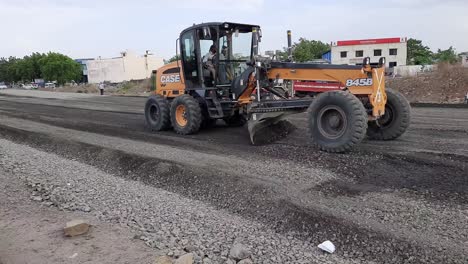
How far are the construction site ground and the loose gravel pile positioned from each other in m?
0.02

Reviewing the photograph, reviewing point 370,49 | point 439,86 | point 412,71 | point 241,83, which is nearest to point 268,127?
point 241,83

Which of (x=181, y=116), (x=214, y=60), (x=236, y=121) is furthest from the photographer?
(x=236, y=121)

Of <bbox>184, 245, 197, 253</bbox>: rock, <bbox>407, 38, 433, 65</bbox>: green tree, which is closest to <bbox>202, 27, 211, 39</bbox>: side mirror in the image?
<bbox>184, 245, 197, 253</bbox>: rock

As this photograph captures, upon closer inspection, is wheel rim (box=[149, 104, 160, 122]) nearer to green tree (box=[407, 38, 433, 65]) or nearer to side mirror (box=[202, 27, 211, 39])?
side mirror (box=[202, 27, 211, 39])

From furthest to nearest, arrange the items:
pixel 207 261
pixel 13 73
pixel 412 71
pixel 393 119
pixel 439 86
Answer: pixel 13 73 → pixel 412 71 → pixel 439 86 → pixel 393 119 → pixel 207 261

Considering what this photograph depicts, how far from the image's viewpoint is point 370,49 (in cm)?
6806

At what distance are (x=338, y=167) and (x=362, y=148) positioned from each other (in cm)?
127

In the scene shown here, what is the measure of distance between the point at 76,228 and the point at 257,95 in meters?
5.03

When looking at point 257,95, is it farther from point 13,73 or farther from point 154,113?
point 13,73

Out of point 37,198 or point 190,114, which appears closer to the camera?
point 37,198

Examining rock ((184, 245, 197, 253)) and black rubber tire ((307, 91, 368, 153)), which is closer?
rock ((184, 245, 197, 253))

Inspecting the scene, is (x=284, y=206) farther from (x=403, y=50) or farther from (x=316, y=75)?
(x=403, y=50)

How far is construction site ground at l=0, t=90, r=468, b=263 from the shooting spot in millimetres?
4117

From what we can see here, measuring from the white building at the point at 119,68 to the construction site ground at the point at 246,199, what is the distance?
8072cm
